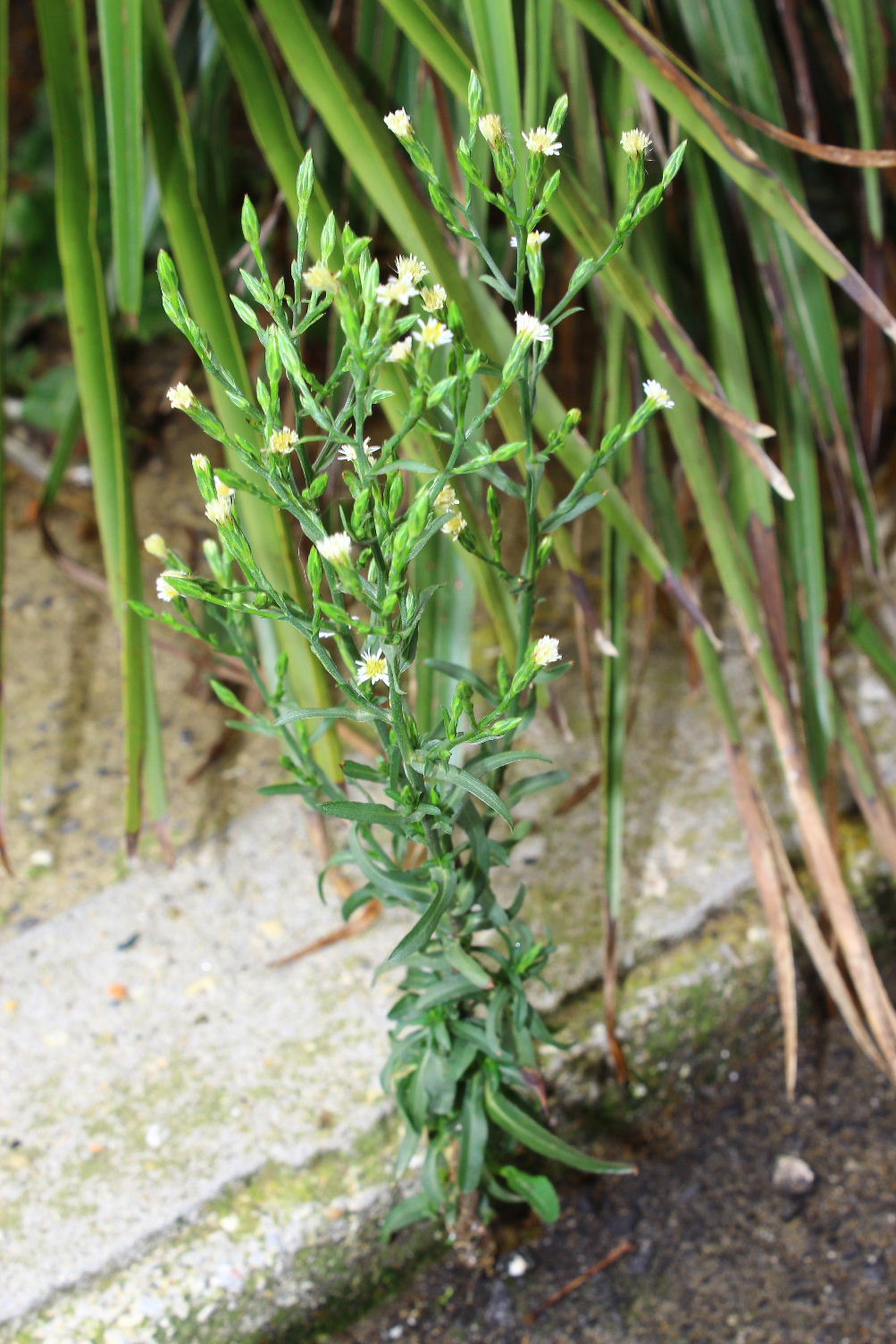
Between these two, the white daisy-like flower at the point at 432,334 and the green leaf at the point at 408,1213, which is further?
the green leaf at the point at 408,1213

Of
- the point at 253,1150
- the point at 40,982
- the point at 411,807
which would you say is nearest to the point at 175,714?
Result: the point at 40,982

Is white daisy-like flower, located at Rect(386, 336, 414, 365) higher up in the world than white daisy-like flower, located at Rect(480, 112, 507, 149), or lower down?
lower down

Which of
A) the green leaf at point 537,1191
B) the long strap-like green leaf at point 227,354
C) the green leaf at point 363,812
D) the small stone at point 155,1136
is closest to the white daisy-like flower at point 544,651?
the green leaf at point 363,812

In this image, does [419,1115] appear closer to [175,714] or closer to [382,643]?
[382,643]

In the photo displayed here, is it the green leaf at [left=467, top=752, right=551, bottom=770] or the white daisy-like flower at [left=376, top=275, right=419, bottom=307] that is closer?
the white daisy-like flower at [left=376, top=275, right=419, bottom=307]

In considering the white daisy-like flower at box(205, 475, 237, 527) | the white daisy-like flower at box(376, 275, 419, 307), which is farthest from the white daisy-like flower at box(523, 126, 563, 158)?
the white daisy-like flower at box(205, 475, 237, 527)

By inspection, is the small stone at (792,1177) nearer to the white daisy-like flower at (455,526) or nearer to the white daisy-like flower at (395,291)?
the white daisy-like flower at (455,526)

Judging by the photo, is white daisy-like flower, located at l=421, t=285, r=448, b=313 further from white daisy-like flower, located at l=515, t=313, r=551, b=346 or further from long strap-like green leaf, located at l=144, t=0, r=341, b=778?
long strap-like green leaf, located at l=144, t=0, r=341, b=778
